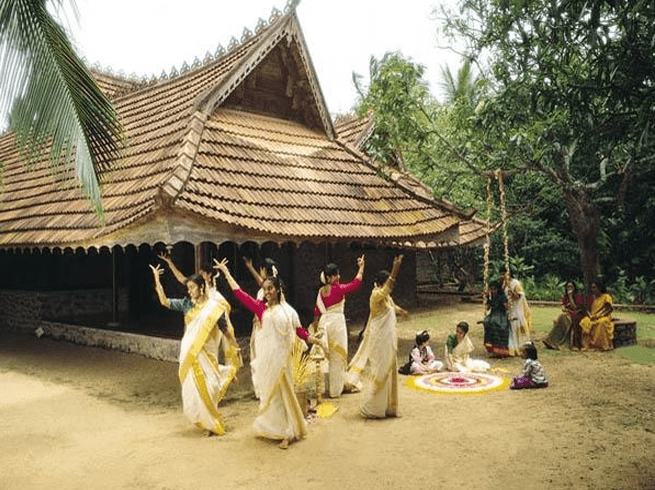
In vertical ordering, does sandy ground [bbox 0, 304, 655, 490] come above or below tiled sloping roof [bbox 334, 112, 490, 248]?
below

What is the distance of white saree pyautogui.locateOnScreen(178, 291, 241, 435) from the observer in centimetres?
559

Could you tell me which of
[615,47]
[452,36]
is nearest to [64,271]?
[452,36]

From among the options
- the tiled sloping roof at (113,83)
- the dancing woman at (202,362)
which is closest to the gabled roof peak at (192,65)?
the tiled sloping roof at (113,83)

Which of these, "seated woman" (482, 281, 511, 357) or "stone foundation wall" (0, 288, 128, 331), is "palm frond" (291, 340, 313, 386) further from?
"stone foundation wall" (0, 288, 128, 331)

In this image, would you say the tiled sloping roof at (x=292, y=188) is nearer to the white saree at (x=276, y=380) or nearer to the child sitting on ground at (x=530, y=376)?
the white saree at (x=276, y=380)

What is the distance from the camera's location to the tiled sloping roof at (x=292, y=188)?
831 cm

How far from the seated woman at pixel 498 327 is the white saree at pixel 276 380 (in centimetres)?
528

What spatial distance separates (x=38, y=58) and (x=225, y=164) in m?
3.73

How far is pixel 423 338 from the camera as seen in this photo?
8.22 m

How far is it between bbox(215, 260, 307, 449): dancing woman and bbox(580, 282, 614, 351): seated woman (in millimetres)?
6620

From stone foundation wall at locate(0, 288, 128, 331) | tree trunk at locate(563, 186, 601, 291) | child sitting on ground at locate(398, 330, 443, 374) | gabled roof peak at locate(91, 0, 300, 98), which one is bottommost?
child sitting on ground at locate(398, 330, 443, 374)

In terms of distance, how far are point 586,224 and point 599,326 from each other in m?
3.06

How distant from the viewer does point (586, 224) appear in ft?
39.4

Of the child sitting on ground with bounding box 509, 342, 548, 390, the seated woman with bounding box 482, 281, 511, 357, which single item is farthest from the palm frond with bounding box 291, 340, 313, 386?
the seated woman with bounding box 482, 281, 511, 357
